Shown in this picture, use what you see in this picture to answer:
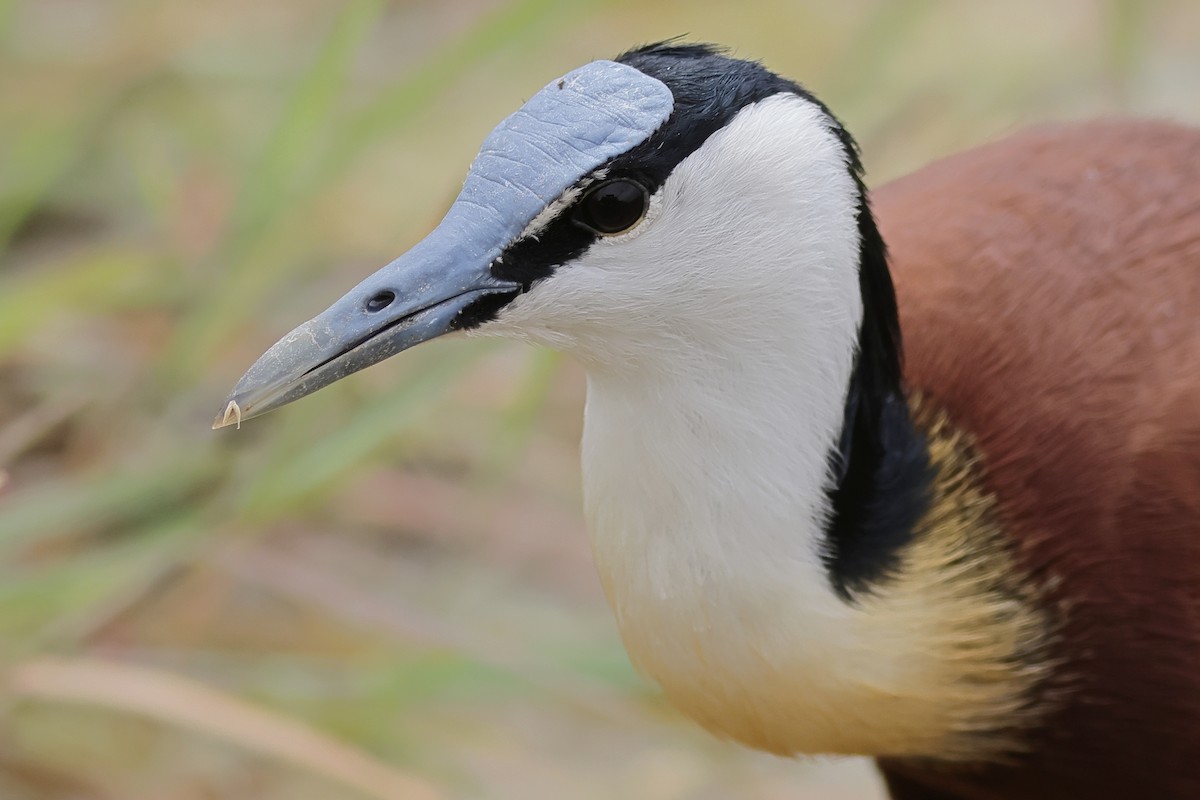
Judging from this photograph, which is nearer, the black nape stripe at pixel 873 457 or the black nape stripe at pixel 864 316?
the black nape stripe at pixel 864 316

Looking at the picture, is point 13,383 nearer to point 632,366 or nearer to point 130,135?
point 130,135

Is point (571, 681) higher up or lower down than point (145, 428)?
lower down

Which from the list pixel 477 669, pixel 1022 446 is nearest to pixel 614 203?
pixel 1022 446

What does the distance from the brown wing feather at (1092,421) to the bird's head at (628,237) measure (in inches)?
11.4

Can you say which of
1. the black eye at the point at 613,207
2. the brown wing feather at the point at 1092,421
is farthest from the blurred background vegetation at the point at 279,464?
the black eye at the point at 613,207

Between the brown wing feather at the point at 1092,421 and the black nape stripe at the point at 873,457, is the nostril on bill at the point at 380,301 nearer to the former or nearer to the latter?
the black nape stripe at the point at 873,457

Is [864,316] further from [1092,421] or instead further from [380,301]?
[380,301]

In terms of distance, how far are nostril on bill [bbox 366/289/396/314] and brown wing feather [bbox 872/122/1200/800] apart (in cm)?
53

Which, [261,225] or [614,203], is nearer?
[614,203]

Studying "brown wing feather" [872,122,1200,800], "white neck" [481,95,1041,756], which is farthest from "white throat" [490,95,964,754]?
"brown wing feather" [872,122,1200,800]

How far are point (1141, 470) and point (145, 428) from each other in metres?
1.42

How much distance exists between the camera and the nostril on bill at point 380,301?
112 centimetres

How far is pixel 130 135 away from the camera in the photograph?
8.39ft

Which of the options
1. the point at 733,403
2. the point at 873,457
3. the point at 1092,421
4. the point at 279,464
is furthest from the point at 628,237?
the point at 279,464
